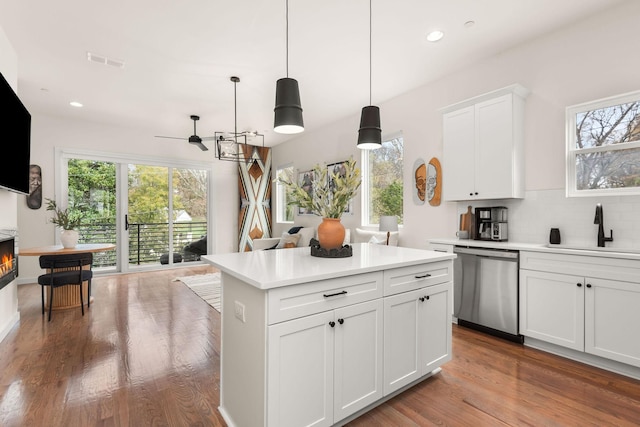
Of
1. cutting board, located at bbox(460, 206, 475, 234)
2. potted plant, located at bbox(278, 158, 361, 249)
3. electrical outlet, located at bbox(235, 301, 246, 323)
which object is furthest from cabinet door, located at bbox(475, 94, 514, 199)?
electrical outlet, located at bbox(235, 301, 246, 323)

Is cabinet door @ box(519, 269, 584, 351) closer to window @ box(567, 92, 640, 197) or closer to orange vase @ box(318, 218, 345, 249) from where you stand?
window @ box(567, 92, 640, 197)

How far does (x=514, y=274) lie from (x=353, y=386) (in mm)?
2014

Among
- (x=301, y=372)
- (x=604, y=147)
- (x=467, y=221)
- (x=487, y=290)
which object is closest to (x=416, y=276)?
(x=301, y=372)

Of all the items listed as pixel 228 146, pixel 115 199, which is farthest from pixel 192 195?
pixel 228 146

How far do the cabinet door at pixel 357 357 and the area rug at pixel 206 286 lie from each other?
2.67m

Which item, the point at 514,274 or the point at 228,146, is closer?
the point at 514,274

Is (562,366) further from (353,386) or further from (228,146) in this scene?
(228,146)

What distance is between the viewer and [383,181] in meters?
4.99

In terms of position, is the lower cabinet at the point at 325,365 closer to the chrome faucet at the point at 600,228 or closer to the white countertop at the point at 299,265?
the white countertop at the point at 299,265

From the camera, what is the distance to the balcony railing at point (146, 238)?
5.96 metres

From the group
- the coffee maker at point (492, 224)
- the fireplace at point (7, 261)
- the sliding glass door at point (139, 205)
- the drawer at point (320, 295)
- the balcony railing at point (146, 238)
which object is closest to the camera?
the drawer at point (320, 295)

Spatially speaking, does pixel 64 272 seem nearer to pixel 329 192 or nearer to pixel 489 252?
pixel 329 192

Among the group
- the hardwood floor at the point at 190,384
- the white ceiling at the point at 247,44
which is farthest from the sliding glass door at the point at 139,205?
the hardwood floor at the point at 190,384

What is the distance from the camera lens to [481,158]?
3.29 meters
